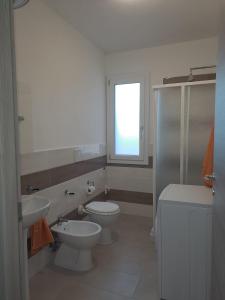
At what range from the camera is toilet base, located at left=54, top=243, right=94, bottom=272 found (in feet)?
7.20

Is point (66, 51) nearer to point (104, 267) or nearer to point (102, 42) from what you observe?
point (102, 42)

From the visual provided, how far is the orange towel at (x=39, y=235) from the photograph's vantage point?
6.50 feet

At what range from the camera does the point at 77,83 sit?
2.77 m

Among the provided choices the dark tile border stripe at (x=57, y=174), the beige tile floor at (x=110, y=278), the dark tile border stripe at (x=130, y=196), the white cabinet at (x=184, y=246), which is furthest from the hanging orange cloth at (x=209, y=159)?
the dark tile border stripe at (x=57, y=174)

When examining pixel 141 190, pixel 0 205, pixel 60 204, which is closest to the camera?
pixel 0 205

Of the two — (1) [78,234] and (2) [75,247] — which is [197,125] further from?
(2) [75,247]

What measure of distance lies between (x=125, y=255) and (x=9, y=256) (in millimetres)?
1953

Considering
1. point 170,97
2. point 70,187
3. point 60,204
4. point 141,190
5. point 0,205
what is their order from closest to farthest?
point 0,205, point 60,204, point 70,187, point 170,97, point 141,190

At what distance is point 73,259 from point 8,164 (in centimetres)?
180

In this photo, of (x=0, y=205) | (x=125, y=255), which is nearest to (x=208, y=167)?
(x=125, y=255)

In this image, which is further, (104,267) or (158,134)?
(158,134)

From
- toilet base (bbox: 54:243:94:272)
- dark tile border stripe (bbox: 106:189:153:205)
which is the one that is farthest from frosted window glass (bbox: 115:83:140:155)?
toilet base (bbox: 54:243:94:272)

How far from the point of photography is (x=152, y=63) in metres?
3.24

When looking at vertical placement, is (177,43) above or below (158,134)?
above
